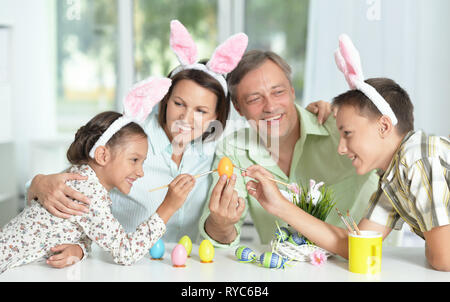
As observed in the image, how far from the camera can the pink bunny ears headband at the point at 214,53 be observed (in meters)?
1.59

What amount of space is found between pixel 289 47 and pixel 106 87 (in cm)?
142

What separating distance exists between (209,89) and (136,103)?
1.26ft

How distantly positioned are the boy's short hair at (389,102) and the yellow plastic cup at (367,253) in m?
0.32

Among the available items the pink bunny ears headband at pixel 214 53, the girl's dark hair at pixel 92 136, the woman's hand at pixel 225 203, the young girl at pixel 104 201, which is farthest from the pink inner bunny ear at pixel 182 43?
the woman's hand at pixel 225 203

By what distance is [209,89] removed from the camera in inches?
66.2

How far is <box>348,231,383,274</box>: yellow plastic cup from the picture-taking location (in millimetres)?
1155

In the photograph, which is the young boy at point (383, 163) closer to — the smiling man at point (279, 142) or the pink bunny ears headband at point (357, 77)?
the pink bunny ears headband at point (357, 77)

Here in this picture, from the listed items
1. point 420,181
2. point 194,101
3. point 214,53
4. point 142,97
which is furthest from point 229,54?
point 420,181

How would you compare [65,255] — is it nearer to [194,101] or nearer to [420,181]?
[194,101]

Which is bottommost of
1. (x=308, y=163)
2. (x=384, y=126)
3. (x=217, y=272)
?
(x=217, y=272)

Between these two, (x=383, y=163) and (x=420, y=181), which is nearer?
(x=420, y=181)

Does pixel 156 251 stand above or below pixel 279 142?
below

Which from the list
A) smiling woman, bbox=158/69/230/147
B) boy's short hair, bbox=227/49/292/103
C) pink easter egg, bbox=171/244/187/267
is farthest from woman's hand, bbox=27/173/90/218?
boy's short hair, bbox=227/49/292/103
